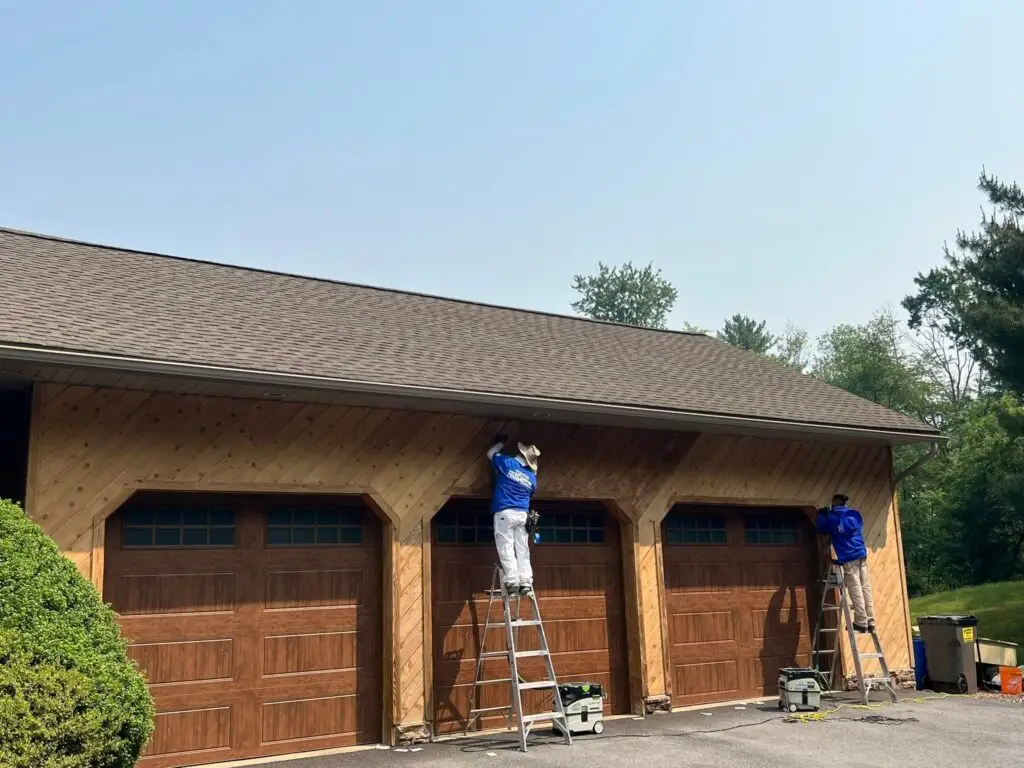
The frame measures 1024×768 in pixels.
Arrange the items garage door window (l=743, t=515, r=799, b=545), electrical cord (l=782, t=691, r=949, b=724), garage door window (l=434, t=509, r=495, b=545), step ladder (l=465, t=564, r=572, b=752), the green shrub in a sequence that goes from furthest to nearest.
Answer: garage door window (l=743, t=515, r=799, b=545), electrical cord (l=782, t=691, r=949, b=724), garage door window (l=434, t=509, r=495, b=545), step ladder (l=465, t=564, r=572, b=752), the green shrub

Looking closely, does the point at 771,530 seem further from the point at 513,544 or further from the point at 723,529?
the point at 513,544

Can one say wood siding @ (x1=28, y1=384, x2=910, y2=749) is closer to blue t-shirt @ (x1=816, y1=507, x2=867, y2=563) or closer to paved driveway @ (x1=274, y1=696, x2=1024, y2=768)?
blue t-shirt @ (x1=816, y1=507, x2=867, y2=563)

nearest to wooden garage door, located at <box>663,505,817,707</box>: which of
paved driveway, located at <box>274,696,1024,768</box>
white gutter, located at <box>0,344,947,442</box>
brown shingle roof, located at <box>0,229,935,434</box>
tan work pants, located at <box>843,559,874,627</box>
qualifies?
tan work pants, located at <box>843,559,874,627</box>

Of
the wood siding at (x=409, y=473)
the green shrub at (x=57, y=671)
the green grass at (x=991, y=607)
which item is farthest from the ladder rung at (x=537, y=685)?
the green grass at (x=991, y=607)

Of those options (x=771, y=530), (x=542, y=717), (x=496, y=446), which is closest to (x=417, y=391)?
(x=496, y=446)

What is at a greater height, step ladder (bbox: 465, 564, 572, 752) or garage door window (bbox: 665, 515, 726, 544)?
garage door window (bbox: 665, 515, 726, 544)

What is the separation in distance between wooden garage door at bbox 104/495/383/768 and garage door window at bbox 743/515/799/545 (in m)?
5.11

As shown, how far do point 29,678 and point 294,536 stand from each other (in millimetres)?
3569

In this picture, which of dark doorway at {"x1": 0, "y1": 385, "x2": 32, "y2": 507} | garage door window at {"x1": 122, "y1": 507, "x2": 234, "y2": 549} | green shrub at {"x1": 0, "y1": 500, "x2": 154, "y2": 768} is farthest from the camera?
garage door window at {"x1": 122, "y1": 507, "x2": 234, "y2": 549}

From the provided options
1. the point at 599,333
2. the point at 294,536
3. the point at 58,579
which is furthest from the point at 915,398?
the point at 58,579

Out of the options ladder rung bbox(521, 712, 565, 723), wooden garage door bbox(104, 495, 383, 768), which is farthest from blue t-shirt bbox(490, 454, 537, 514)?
ladder rung bbox(521, 712, 565, 723)

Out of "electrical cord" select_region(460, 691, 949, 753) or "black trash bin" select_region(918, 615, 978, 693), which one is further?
"black trash bin" select_region(918, 615, 978, 693)

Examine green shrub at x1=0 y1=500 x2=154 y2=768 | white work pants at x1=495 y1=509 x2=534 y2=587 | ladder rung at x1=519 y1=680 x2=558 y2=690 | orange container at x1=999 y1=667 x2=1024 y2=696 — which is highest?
white work pants at x1=495 y1=509 x2=534 y2=587

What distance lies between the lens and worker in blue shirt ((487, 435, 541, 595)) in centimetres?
915
